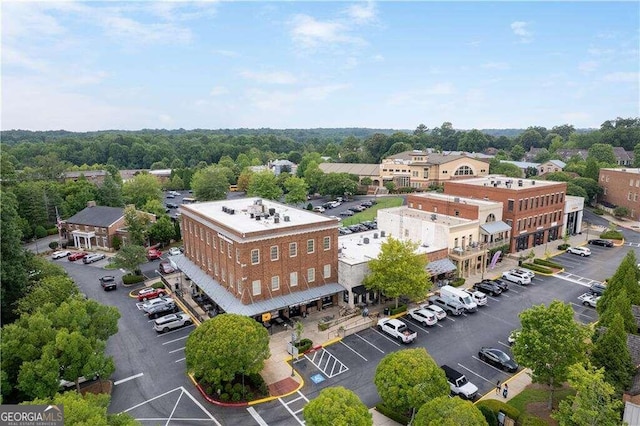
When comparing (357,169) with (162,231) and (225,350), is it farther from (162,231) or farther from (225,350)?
(225,350)

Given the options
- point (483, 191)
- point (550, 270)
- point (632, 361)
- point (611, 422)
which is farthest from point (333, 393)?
point (483, 191)

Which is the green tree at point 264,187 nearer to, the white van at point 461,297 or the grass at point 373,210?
the grass at point 373,210

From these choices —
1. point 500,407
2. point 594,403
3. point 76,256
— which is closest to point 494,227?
point 500,407

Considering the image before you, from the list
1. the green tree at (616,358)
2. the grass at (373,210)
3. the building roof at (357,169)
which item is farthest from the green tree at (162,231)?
the building roof at (357,169)

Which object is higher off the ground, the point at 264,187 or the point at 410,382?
the point at 264,187

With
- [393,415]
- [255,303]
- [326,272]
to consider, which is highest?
[326,272]

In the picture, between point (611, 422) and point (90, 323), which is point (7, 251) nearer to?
point (90, 323)
